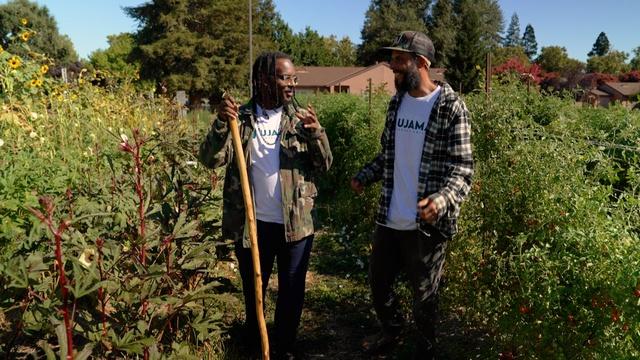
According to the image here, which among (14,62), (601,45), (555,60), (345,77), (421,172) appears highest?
(601,45)

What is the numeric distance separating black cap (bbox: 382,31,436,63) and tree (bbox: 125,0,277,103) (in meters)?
38.1

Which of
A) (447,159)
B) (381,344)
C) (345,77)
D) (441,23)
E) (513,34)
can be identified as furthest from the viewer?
(513,34)

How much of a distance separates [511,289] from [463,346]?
2.93 feet

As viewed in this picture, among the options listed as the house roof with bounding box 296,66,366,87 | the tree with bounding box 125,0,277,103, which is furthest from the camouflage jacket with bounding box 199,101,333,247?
the house roof with bounding box 296,66,366,87

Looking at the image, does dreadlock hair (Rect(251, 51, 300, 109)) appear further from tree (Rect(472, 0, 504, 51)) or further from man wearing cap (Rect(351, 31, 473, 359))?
tree (Rect(472, 0, 504, 51))

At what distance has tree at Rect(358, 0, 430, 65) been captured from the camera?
6531 cm

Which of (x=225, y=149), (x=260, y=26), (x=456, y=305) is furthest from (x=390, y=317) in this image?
(x=260, y=26)

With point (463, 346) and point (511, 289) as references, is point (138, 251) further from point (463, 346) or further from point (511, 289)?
point (463, 346)

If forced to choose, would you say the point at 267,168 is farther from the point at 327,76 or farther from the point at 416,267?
the point at 327,76

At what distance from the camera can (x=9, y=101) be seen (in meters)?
4.84

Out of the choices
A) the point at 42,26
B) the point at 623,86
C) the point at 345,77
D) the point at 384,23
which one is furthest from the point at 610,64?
the point at 42,26

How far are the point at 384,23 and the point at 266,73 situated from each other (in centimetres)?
6649

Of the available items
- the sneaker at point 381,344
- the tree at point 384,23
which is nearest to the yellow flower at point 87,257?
the sneaker at point 381,344

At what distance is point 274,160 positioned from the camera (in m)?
2.73
